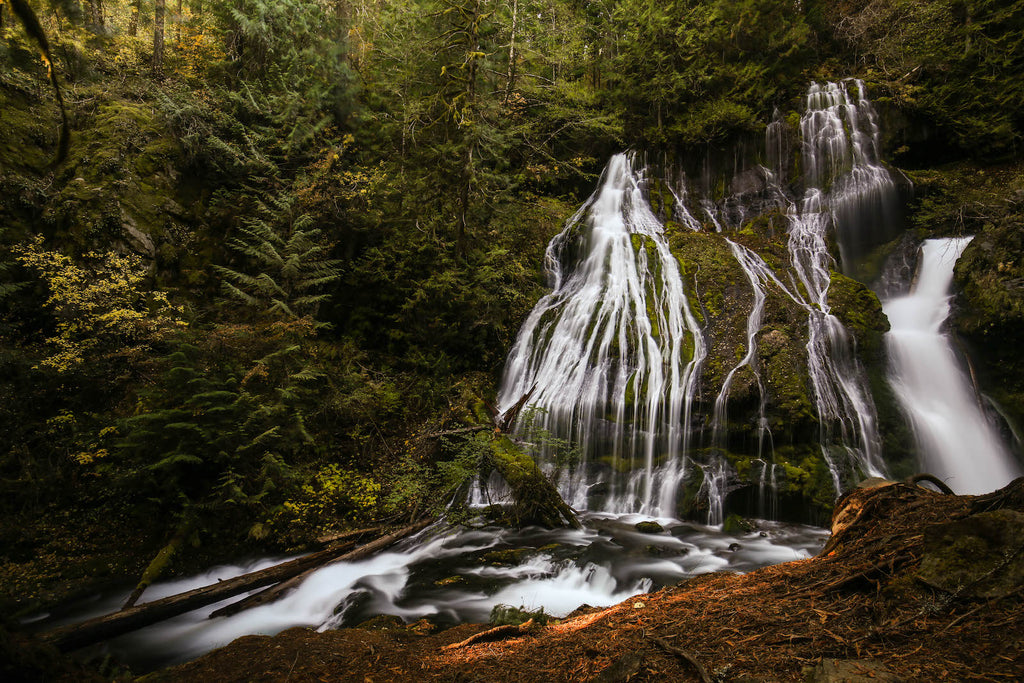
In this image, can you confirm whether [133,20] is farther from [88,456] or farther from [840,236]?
→ [840,236]

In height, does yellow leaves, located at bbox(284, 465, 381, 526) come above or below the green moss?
below

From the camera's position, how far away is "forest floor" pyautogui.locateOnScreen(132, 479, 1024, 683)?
1842 millimetres

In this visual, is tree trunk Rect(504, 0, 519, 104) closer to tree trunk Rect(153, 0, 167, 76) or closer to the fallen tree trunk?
tree trunk Rect(153, 0, 167, 76)

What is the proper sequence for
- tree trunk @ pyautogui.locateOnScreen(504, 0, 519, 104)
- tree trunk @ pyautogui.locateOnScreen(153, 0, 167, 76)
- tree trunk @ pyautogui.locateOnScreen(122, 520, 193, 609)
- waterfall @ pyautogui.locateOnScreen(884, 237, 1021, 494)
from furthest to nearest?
tree trunk @ pyautogui.locateOnScreen(153, 0, 167, 76)
tree trunk @ pyautogui.locateOnScreen(504, 0, 519, 104)
waterfall @ pyautogui.locateOnScreen(884, 237, 1021, 494)
tree trunk @ pyautogui.locateOnScreen(122, 520, 193, 609)

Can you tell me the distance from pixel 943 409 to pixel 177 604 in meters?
12.2

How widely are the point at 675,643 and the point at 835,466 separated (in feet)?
20.0

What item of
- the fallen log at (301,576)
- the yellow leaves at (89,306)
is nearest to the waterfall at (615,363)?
the fallen log at (301,576)

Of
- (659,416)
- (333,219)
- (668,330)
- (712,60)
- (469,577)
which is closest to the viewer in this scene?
(469,577)

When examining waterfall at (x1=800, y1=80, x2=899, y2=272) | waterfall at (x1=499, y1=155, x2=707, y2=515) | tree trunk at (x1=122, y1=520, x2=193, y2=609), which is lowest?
tree trunk at (x1=122, y1=520, x2=193, y2=609)

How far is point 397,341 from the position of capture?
10.5 metres

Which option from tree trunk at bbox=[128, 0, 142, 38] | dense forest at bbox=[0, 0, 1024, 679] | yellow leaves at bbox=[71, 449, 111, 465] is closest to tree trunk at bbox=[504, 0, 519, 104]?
dense forest at bbox=[0, 0, 1024, 679]

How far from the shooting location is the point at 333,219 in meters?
10.3

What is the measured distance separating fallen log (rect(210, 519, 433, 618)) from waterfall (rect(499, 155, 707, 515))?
2950 millimetres

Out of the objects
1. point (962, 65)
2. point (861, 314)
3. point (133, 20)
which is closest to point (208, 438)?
point (861, 314)
